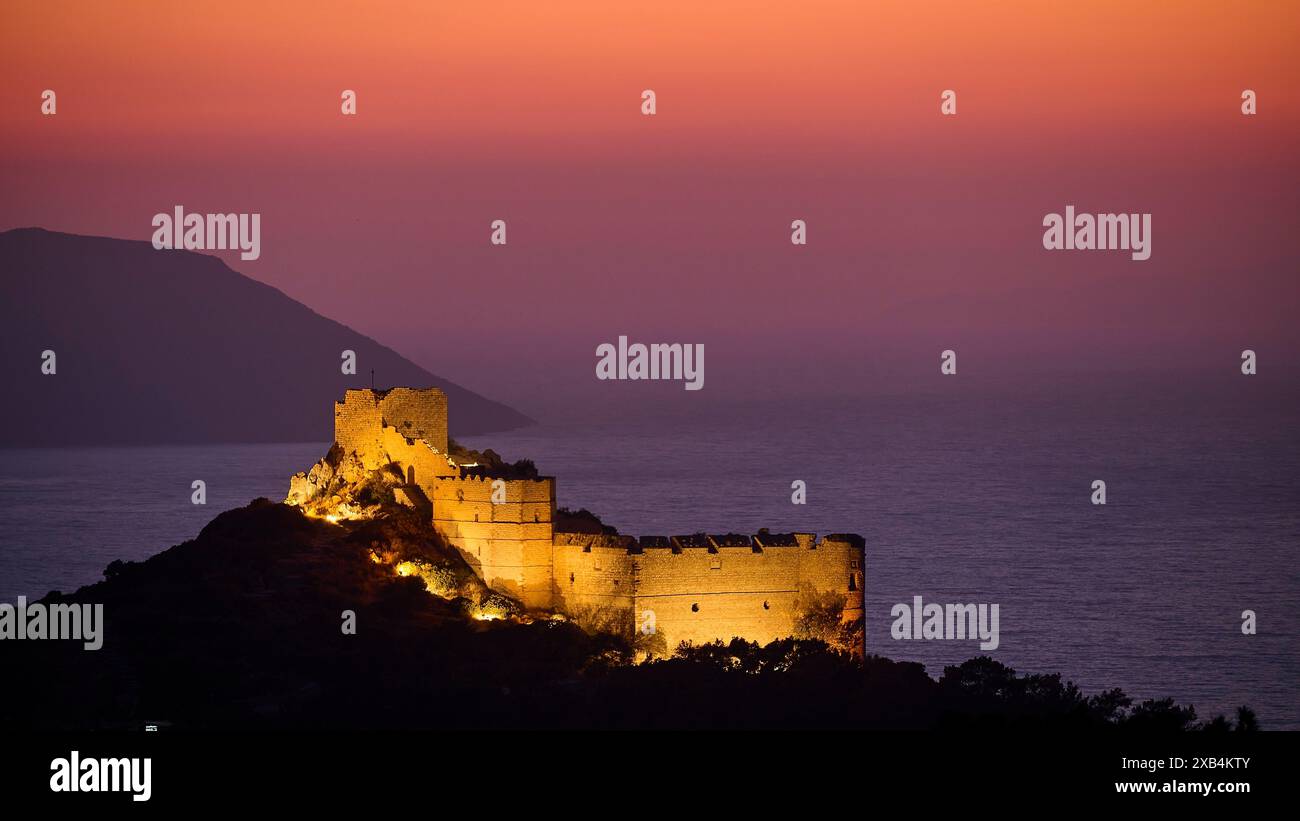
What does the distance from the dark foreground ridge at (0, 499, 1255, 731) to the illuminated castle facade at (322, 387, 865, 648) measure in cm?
90

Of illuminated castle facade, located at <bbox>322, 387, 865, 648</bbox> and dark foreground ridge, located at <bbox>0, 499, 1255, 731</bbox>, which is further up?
illuminated castle facade, located at <bbox>322, 387, 865, 648</bbox>

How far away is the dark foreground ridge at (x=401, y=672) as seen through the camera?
76.2 meters

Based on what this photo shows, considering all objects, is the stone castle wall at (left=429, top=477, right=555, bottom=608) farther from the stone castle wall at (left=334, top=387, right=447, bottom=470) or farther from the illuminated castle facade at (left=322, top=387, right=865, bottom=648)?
the stone castle wall at (left=334, top=387, right=447, bottom=470)

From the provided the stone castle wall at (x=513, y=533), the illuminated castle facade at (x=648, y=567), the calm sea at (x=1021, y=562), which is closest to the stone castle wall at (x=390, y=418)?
the illuminated castle facade at (x=648, y=567)

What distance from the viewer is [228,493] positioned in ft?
620

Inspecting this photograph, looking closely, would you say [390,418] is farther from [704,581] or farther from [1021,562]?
[1021,562]

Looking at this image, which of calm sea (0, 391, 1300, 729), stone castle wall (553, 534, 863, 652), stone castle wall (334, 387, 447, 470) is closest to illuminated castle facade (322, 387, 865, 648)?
stone castle wall (553, 534, 863, 652)

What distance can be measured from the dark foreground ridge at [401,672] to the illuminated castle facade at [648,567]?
0.90 metres

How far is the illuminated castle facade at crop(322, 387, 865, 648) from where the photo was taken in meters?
78.8

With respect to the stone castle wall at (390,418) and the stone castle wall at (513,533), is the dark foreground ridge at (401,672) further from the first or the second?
the stone castle wall at (390,418)

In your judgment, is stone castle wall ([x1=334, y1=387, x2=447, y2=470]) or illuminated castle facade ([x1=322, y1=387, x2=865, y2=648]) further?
stone castle wall ([x1=334, y1=387, x2=447, y2=470])

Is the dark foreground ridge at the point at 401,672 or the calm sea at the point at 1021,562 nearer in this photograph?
the dark foreground ridge at the point at 401,672
